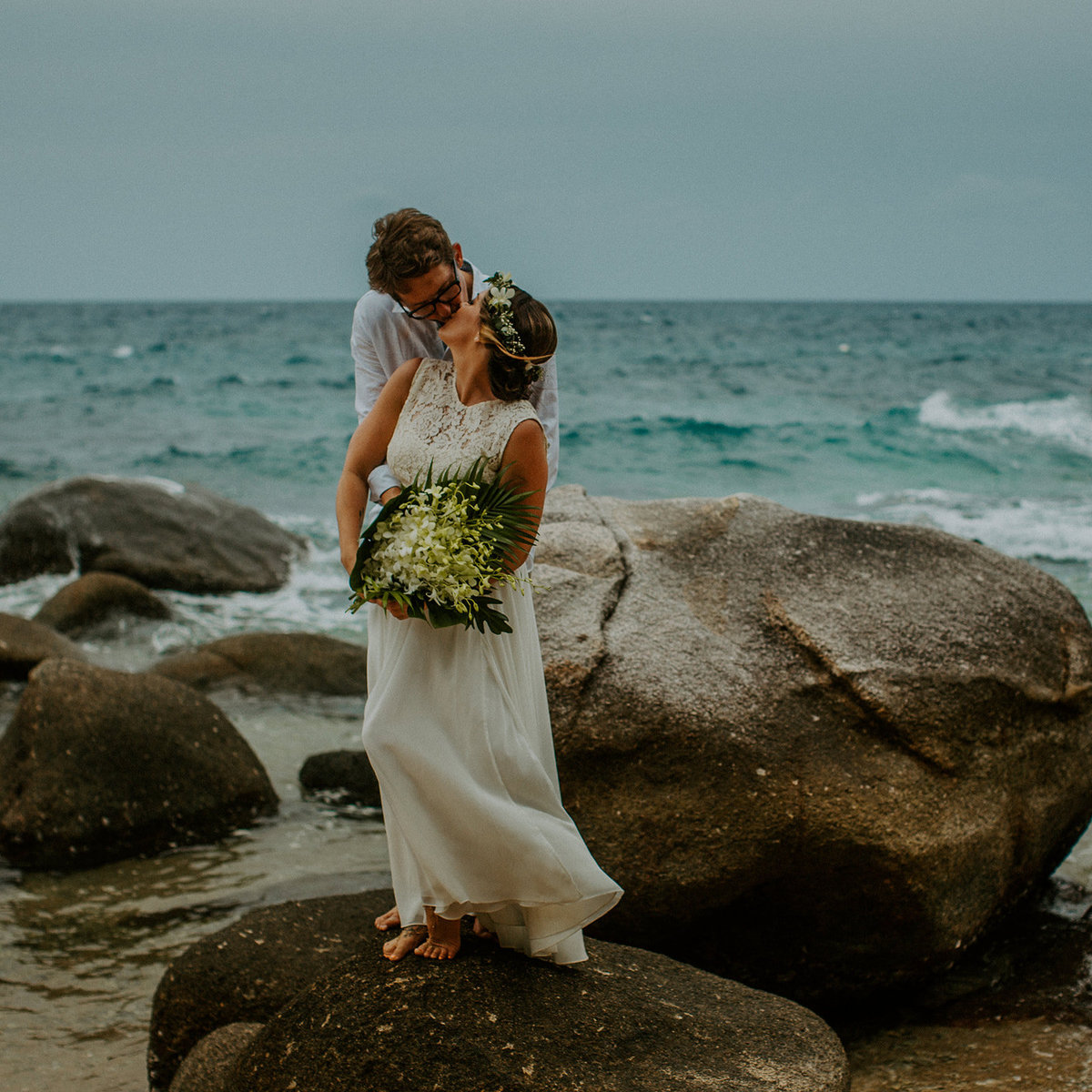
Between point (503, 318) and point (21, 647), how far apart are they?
689 centimetres

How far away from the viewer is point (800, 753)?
4777mm

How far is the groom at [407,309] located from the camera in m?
3.40

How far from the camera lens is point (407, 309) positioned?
354 centimetres

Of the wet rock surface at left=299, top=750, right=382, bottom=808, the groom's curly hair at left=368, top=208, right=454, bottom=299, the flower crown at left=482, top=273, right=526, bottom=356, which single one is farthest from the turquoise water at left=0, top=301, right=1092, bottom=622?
the groom's curly hair at left=368, top=208, right=454, bottom=299

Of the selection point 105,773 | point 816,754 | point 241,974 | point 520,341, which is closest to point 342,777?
point 105,773

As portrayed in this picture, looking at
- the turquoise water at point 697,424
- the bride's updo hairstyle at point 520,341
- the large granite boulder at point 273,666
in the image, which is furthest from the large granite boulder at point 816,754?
the turquoise water at point 697,424

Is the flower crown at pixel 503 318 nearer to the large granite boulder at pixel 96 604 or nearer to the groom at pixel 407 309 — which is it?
the groom at pixel 407 309

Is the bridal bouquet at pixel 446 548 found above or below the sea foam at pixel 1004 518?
above

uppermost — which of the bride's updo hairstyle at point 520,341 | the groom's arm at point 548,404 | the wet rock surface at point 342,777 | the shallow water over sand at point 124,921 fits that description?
the bride's updo hairstyle at point 520,341

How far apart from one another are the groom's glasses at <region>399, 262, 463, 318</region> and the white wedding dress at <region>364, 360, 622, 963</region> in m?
0.27

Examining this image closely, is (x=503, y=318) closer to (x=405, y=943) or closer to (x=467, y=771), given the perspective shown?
(x=467, y=771)

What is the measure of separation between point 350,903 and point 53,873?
2431 mm

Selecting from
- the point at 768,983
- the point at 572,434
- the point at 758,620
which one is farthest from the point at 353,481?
the point at 572,434

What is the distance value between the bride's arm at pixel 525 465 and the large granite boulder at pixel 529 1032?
131cm
